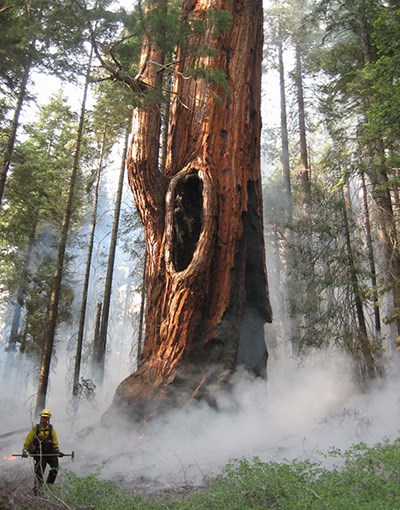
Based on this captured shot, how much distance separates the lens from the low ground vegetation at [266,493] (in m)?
4.05

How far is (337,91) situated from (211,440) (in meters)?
11.4

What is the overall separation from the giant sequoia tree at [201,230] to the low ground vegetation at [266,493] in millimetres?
3113

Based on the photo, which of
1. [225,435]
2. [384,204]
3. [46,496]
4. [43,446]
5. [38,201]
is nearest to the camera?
[46,496]

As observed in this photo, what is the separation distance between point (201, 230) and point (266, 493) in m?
5.32

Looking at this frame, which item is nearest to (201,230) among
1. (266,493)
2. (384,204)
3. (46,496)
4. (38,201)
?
(266,493)

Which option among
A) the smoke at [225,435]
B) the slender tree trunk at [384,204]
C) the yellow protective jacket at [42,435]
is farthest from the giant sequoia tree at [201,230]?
the slender tree trunk at [384,204]

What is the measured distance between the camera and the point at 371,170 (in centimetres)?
1175

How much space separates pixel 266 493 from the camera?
4.53 meters

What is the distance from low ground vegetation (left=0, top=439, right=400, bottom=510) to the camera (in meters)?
4.05

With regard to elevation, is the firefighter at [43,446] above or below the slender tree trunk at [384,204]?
below

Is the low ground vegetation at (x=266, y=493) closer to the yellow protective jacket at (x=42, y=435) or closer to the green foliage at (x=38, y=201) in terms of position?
the yellow protective jacket at (x=42, y=435)

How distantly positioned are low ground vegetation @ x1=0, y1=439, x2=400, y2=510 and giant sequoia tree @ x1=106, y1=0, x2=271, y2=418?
3113 millimetres

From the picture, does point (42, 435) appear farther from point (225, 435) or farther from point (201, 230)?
point (201, 230)

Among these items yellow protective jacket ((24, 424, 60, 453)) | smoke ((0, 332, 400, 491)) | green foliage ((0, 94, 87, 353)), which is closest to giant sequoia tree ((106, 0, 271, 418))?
smoke ((0, 332, 400, 491))
